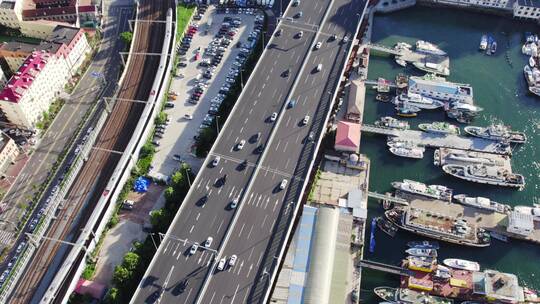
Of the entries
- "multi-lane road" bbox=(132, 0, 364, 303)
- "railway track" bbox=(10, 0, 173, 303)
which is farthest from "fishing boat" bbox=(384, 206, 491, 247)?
"railway track" bbox=(10, 0, 173, 303)

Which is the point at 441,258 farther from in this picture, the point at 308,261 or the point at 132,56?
the point at 132,56

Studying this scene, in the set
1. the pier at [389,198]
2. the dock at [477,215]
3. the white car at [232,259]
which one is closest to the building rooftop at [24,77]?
the white car at [232,259]

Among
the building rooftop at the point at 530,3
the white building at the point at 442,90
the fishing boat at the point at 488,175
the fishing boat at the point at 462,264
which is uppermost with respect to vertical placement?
the building rooftop at the point at 530,3

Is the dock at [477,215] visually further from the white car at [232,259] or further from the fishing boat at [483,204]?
the white car at [232,259]

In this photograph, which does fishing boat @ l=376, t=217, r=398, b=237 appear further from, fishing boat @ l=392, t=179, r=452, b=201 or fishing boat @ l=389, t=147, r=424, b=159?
fishing boat @ l=389, t=147, r=424, b=159

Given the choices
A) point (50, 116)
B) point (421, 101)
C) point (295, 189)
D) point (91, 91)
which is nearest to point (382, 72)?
point (421, 101)

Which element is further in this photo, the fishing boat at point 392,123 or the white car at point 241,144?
the fishing boat at point 392,123
